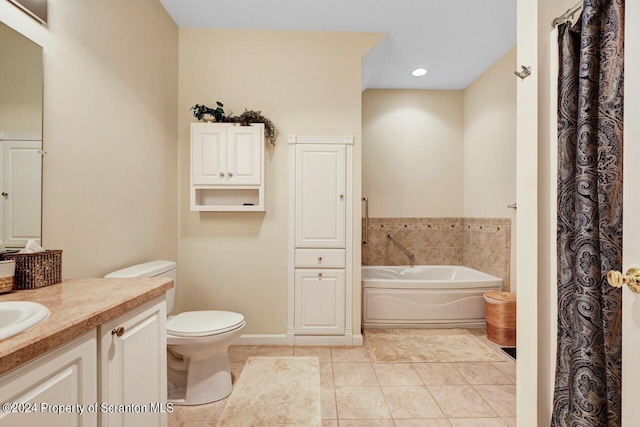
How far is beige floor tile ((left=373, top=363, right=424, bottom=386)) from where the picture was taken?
2287mm

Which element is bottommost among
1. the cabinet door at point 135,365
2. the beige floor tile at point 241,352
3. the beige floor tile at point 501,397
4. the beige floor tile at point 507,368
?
the beige floor tile at point 241,352

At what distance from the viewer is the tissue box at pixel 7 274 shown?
1.13 metres

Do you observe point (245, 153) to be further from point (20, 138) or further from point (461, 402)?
point (461, 402)

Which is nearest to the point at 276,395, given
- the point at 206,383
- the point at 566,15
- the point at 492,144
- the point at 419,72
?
the point at 206,383

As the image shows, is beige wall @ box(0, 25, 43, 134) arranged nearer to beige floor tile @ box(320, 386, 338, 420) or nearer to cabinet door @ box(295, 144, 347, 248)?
cabinet door @ box(295, 144, 347, 248)

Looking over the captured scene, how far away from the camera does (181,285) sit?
9.52 ft

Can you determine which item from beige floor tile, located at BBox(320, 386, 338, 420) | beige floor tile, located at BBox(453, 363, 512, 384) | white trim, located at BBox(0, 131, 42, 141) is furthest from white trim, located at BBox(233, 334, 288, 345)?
white trim, located at BBox(0, 131, 42, 141)

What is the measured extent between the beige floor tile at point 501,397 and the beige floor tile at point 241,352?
66.6 inches

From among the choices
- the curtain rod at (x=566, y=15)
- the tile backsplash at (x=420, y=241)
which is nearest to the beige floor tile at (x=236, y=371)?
the tile backsplash at (x=420, y=241)

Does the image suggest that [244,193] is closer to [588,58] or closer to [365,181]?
[365,181]

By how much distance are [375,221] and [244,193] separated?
1.87 m

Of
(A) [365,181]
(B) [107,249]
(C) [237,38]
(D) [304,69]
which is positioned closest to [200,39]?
(C) [237,38]

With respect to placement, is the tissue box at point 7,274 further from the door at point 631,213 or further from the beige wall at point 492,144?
the beige wall at point 492,144

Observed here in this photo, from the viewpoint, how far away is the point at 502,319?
2930mm
